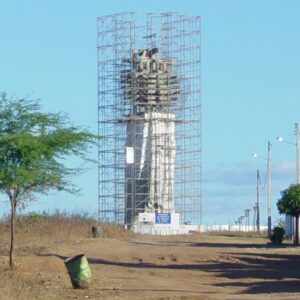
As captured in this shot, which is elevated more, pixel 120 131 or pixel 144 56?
pixel 144 56

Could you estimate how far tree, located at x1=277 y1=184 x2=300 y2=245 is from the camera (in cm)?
6419

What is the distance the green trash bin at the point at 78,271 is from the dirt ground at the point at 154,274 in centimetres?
39

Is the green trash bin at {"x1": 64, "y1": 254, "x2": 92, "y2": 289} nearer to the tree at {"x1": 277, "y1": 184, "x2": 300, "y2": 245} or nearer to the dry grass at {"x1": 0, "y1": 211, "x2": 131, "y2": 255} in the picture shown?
the dry grass at {"x1": 0, "y1": 211, "x2": 131, "y2": 255}

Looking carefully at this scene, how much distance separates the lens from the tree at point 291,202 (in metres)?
64.2

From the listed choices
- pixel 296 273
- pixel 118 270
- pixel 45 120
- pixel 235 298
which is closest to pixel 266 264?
pixel 296 273

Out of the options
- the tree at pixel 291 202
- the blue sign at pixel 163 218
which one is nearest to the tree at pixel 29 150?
the tree at pixel 291 202

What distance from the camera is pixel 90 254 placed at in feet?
152

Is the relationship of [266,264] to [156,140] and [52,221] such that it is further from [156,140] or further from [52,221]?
[156,140]

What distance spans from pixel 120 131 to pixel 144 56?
6714mm

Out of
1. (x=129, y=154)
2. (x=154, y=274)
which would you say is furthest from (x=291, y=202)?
(x=154, y=274)

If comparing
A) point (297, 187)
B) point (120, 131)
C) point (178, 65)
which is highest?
point (178, 65)

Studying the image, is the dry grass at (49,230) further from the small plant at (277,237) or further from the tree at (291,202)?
the tree at (291,202)

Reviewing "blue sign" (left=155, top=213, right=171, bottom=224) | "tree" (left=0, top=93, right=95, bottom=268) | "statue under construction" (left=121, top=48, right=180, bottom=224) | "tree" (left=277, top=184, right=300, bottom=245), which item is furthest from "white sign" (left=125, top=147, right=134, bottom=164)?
"tree" (left=0, top=93, right=95, bottom=268)

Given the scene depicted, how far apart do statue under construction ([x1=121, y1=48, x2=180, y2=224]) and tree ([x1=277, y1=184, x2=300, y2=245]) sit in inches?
1020
